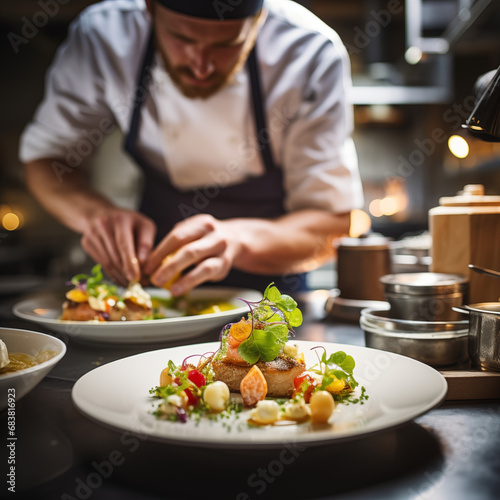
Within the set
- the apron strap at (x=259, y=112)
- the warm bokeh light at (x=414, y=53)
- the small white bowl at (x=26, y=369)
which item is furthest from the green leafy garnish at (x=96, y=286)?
the warm bokeh light at (x=414, y=53)

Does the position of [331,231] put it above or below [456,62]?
below

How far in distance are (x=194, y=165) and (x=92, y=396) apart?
1.75 metres

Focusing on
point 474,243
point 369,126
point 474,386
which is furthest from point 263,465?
point 369,126

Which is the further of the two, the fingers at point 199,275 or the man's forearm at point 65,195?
the man's forearm at point 65,195

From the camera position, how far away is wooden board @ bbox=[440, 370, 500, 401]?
2.73ft

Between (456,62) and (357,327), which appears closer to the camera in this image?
(357,327)

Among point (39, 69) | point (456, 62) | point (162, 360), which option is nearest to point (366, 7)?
point (456, 62)

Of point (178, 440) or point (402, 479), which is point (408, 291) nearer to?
point (402, 479)

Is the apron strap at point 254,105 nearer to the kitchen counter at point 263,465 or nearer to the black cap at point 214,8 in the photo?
the black cap at point 214,8

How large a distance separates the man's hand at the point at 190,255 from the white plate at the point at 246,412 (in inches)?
18.3

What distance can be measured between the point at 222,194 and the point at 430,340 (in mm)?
1596

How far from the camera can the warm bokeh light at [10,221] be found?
4.77 metres

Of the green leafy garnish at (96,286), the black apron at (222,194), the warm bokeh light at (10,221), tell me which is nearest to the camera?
the green leafy garnish at (96,286)

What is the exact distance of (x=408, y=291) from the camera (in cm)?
104
